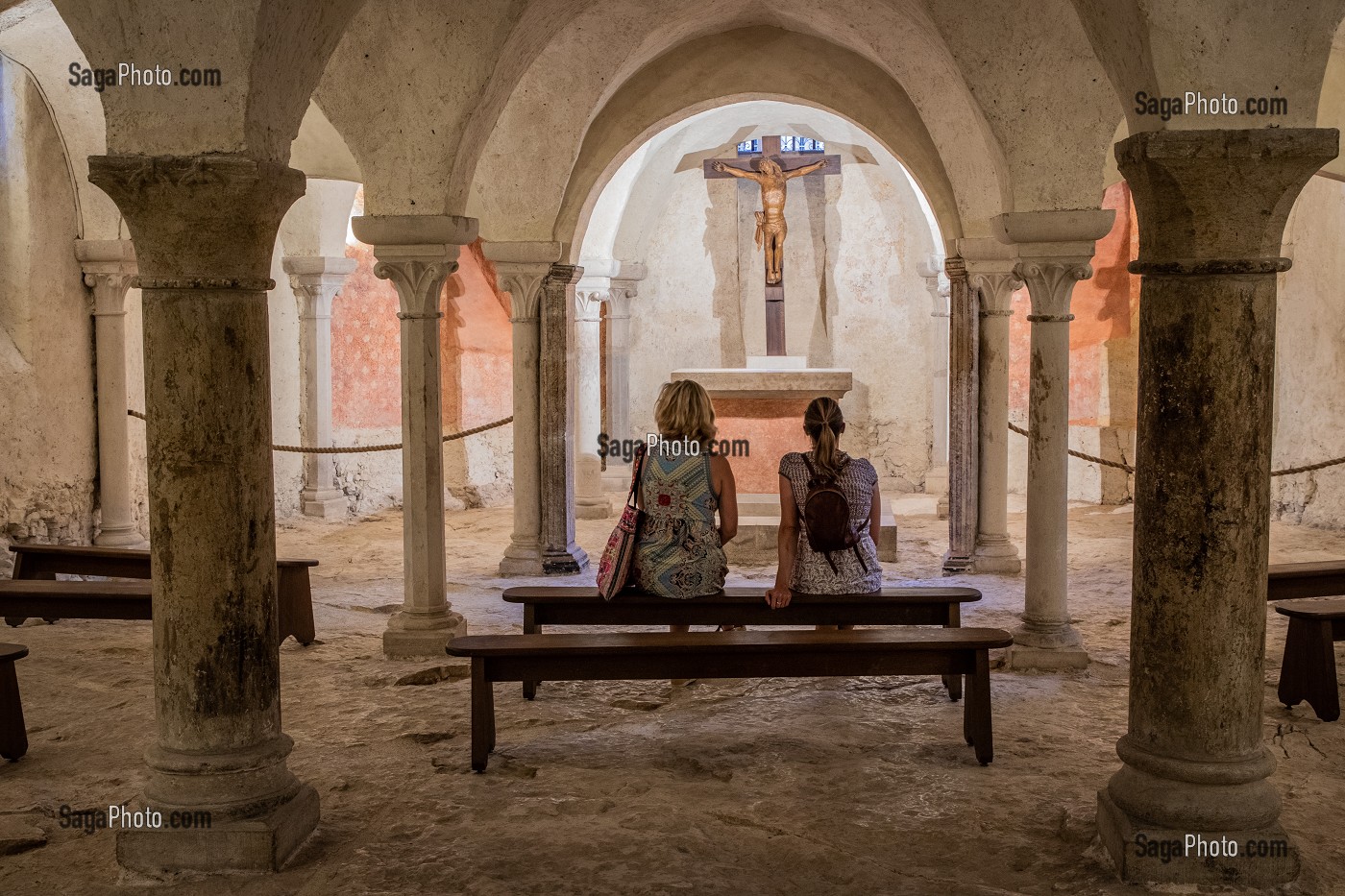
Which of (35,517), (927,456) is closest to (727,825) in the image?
(35,517)

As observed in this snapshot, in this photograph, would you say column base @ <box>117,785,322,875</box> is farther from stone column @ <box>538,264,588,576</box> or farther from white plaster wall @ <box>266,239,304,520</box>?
white plaster wall @ <box>266,239,304,520</box>

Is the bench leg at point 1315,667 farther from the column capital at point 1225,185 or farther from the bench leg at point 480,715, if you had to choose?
the bench leg at point 480,715

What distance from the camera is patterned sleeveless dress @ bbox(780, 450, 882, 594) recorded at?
16.8ft

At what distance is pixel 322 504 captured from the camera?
39.1 feet

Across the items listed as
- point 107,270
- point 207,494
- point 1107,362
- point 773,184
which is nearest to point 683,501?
point 207,494

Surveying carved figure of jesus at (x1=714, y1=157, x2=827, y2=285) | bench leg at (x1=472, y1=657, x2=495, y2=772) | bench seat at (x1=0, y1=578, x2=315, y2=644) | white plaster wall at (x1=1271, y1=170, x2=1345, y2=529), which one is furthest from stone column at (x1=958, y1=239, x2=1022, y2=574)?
carved figure of jesus at (x1=714, y1=157, x2=827, y2=285)

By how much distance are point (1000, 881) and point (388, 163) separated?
447cm

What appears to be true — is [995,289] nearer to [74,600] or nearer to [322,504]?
[74,600]

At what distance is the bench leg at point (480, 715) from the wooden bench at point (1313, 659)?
10.9ft

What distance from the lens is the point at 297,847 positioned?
3758 mm

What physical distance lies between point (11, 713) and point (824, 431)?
3270 mm

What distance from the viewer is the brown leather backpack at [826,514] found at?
5.08 m

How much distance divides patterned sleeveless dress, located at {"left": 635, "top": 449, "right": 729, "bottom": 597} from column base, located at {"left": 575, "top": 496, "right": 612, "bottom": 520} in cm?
664

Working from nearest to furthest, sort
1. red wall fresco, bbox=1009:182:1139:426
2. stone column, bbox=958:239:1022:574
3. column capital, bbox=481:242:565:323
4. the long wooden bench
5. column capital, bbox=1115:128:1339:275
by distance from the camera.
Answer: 1. column capital, bbox=1115:128:1339:275
2. the long wooden bench
3. stone column, bbox=958:239:1022:574
4. column capital, bbox=481:242:565:323
5. red wall fresco, bbox=1009:182:1139:426
